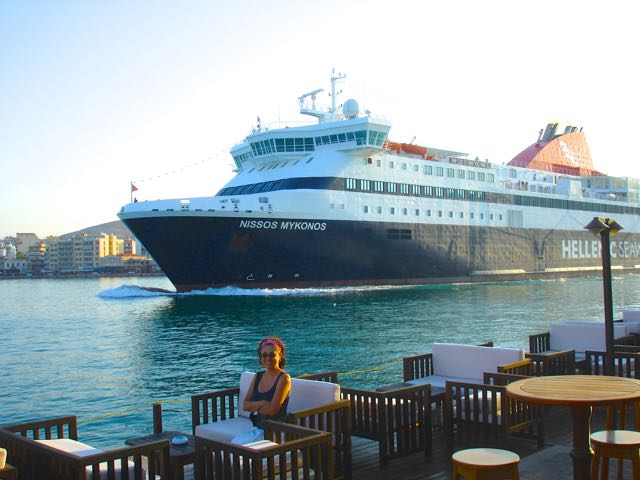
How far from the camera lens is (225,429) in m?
5.27

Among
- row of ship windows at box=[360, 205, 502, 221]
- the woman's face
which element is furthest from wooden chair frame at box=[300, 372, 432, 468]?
row of ship windows at box=[360, 205, 502, 221]

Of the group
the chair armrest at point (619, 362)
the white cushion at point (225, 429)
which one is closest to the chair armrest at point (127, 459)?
the white cushion at point (225, 429)

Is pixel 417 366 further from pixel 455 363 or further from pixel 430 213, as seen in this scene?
pixel 430 213

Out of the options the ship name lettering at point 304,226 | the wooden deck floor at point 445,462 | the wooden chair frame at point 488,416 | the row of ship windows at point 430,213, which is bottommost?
the wooden deck floor at point 445,462

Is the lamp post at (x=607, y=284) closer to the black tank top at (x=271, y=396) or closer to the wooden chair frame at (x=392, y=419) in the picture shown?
the wooden chair frame at (x=392, y=419)

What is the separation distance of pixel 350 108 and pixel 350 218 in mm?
6658

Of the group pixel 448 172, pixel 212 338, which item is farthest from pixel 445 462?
pixel 448 172

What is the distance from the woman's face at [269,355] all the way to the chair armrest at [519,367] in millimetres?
→ 2577

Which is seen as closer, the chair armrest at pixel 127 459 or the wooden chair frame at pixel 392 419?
the chair armrest at pixel 127 459

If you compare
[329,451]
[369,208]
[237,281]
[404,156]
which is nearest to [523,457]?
[329,451]

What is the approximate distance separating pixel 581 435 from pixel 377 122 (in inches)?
1245

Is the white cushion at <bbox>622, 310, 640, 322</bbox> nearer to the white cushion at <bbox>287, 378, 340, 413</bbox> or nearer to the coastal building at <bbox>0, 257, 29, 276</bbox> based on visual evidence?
the white cushion at <bbox>287, 378, 340, 413</bbox>

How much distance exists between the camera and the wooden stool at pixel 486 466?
3654mm

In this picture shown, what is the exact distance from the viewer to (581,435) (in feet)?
12.8
